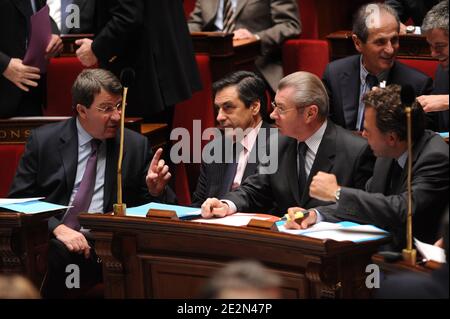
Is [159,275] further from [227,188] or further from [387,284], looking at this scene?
[387,284]

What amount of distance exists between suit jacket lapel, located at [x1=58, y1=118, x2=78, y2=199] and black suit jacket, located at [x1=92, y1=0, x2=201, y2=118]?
0.57 meters

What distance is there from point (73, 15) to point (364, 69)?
1.50 metres

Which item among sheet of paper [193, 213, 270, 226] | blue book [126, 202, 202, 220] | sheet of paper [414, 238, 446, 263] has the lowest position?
sheet of paper [193, 213, 270, 226]


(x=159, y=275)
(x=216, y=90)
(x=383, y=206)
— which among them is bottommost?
(x=159, y=275)

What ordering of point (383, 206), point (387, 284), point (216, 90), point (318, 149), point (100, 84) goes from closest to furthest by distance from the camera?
point (387, 284) < point (383, 206) < point (318, 149) < point (100, 84) < point (216, 90)

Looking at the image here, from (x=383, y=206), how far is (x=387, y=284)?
0.97 meters

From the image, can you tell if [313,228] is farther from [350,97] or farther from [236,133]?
[350,97]

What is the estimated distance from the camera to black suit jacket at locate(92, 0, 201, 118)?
14.1ft

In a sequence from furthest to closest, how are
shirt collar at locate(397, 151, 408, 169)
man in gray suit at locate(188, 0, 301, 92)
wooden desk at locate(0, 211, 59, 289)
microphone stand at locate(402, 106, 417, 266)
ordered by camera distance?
1. man in gray suit at locate(188, 0, 301, 92)
2. wooden desk at locate(0, 211, 59, 289)
3. shirt collar at locate(397, 151, 408, 169)
4. microphone stand at locate(402, 106, 417, 266)

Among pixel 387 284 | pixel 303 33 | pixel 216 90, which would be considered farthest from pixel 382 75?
pixel 387 284

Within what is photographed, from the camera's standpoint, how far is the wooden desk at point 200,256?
2834mm

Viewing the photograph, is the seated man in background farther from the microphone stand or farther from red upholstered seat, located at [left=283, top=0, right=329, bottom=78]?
red upholstered seat, located at [left=283, top=0, right=329, bottom=78]

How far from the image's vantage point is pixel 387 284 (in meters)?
2.02

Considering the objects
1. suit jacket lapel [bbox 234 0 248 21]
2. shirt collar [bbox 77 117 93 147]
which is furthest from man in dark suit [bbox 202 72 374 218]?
suit jacket lapel [bbox 234 0 248 21]
